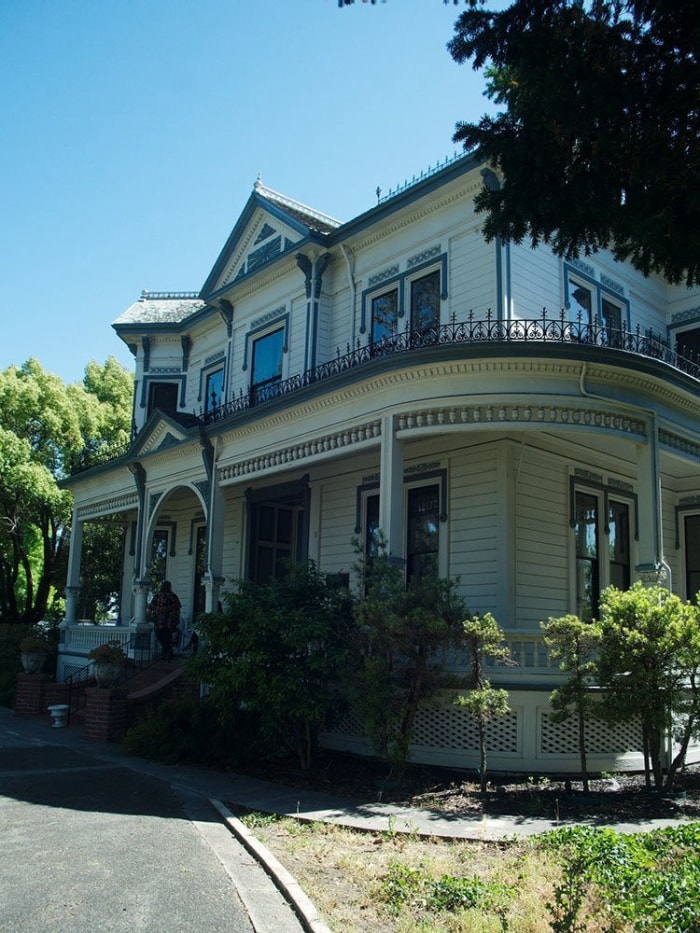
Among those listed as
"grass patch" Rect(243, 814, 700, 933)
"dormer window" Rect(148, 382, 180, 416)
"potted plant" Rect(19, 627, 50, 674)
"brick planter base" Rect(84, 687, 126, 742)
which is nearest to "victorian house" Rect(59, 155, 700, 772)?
"dormer window" Rect(148, 382, 180, 416)

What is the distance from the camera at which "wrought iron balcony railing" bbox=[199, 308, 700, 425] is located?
11070 mm

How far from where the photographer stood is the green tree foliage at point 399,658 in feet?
30.4

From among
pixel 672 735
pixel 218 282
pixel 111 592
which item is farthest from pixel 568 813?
pixel 111 592

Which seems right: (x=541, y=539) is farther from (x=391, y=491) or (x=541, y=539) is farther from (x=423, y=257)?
(x=423, y=257)

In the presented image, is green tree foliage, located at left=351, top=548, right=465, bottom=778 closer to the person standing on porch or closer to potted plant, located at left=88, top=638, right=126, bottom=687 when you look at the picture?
potted plant, located at left=88, top=638, right=126, bottom=687

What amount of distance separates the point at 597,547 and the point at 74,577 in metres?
13.6

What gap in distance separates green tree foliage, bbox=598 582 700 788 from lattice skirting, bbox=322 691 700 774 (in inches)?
46.3

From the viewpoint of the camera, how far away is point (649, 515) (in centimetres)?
1116

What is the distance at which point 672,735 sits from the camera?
9195mm

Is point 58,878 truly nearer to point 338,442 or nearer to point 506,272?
point 338,442

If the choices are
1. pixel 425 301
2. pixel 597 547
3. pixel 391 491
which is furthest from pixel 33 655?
pixel 597 547

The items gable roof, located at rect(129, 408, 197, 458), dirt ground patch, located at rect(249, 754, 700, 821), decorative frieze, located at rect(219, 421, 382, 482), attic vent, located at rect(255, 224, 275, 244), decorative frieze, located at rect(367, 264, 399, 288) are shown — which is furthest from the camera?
attic vent, located at rect(255, 224, 275, 244)

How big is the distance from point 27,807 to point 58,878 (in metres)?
2.69

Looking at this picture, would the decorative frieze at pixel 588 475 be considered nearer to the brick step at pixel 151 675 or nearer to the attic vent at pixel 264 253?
the attic vent at pixel 264 253
